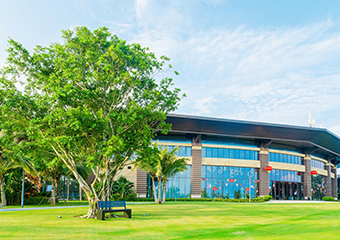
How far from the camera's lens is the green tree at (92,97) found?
18219mm

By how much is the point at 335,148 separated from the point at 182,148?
37950 millimetres

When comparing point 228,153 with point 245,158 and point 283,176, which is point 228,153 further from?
point 283,176

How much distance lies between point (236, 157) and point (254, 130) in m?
5.69

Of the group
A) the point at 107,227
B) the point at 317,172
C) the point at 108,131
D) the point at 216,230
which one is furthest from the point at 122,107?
the point at 317,172

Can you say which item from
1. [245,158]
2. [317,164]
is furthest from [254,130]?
[317,164]

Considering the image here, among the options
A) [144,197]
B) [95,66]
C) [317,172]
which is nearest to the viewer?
[95,66]

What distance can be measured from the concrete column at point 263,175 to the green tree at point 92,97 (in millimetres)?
38538

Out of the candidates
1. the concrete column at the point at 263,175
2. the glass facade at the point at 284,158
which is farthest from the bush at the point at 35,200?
the glass facade at the point at 284,158

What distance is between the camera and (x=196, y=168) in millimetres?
51188

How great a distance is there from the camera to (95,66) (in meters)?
19.7

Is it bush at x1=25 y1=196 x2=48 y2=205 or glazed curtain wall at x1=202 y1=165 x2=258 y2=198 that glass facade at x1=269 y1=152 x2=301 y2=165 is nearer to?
glazed curtain wall at x1=202 y1=165 x2=258 y2=198

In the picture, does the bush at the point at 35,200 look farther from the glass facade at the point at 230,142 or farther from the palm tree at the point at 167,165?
the glass facade at the point at 230,142

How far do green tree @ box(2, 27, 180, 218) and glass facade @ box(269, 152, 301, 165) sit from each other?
41.6 m

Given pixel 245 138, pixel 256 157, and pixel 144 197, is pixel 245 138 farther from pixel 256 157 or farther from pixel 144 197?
pixel 144 197
